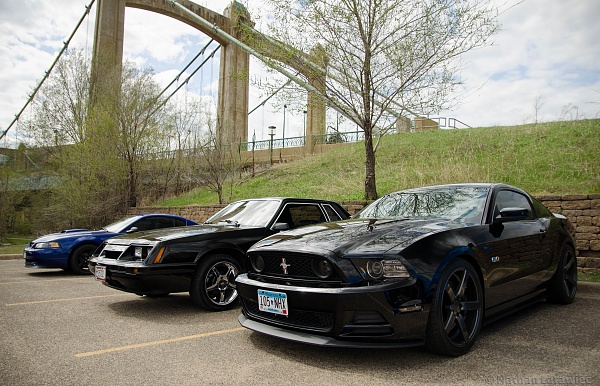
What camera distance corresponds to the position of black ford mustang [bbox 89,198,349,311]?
15.7 feet

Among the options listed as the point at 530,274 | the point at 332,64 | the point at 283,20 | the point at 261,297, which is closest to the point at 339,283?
the point at 261,297

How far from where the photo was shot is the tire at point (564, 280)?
16.1ft

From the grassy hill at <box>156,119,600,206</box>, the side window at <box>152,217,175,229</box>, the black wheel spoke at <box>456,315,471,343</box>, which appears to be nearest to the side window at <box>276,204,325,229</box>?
the black wheel spoke at <box>456,315,471,343</box>

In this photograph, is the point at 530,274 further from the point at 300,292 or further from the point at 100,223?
the point at 100,223

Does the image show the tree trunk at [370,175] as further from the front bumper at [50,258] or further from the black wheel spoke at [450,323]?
the black wheel spoke at [450,323]

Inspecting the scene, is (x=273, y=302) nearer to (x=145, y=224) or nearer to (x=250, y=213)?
(x=250, y=213)

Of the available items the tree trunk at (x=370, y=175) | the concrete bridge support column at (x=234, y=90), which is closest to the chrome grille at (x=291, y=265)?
the tree trunk at (x=370, y=175)

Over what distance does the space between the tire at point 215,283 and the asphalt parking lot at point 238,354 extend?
0.17m

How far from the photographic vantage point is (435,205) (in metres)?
4.33

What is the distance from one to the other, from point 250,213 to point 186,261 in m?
1.42

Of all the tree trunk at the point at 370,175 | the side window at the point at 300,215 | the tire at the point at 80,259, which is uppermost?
the tree trunk at the point at 370,175

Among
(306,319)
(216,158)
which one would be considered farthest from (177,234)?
(216,158)

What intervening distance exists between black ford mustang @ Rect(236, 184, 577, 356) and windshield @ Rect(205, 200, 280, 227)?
70.5 inches

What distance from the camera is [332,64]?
10.3 metres
